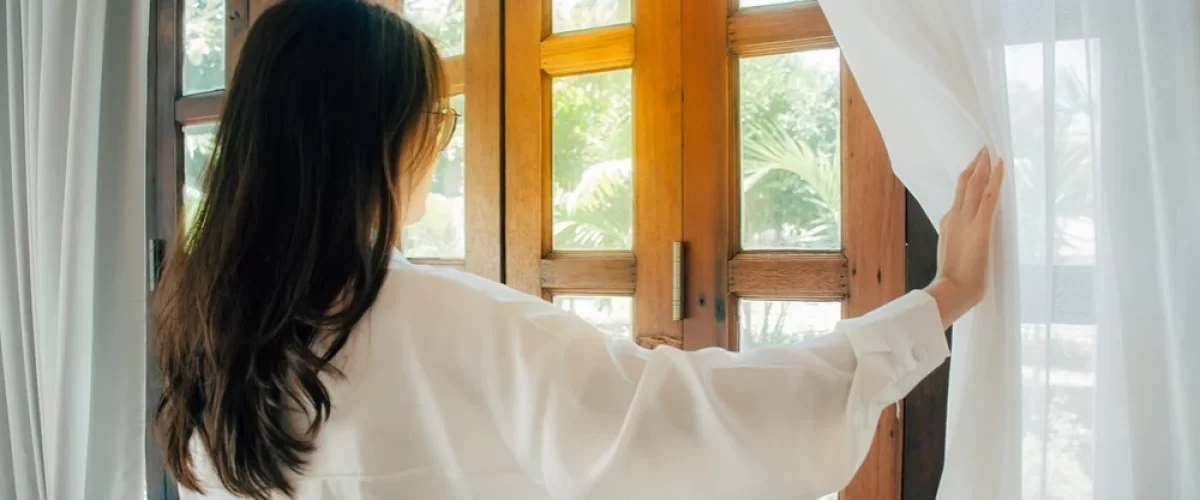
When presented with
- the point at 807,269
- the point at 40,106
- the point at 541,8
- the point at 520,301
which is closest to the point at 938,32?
the point at 807,269

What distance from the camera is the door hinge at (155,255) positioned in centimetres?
130

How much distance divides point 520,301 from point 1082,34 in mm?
548

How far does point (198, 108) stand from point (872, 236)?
1212 millimetres

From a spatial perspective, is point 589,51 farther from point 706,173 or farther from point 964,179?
point 964,179

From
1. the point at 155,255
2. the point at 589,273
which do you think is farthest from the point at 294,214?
the point at 155,255

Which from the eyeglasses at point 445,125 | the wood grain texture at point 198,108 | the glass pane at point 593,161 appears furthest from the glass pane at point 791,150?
the wood grain texture at point 198,108

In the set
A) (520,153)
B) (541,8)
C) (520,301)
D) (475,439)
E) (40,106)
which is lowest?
(475,439)

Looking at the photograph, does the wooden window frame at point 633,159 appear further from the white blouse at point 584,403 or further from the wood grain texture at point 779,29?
the white blouse at point 584,403

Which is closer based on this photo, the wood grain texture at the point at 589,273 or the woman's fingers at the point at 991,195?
the woman's fingers at the point at 991,195

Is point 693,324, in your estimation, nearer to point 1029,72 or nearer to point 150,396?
point 1029,72

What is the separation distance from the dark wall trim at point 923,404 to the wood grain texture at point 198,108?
118cm

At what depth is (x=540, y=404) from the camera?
501 mm

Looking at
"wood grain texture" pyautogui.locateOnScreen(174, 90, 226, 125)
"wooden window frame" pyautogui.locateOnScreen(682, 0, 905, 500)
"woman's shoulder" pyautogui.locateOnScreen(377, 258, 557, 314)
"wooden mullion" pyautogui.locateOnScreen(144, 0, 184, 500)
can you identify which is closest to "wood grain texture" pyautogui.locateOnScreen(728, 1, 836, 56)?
"wooden window frame" pyautogui.locateOnScreen(682, 0, 905, 500)

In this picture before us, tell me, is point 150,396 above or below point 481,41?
below
